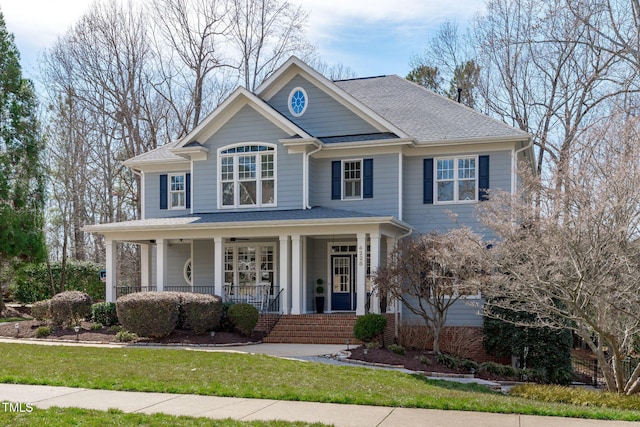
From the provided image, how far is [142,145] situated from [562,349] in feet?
79.0

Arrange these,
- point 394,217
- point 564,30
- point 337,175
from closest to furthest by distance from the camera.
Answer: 1. point 394,217
2. point 337,175
3. point 564,30

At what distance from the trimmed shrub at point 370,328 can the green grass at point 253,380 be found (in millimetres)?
3935

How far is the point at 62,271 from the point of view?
30.9 metres

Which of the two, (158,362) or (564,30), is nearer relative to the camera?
(158,362)

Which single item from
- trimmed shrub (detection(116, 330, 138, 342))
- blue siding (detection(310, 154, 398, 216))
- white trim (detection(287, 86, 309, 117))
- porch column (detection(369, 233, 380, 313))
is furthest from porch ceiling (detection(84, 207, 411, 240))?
trimmed shrub (detection(116, 330, 138, 342))

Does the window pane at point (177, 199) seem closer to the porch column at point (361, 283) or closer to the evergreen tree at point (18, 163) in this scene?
the evergreen tree at point (18, 163)

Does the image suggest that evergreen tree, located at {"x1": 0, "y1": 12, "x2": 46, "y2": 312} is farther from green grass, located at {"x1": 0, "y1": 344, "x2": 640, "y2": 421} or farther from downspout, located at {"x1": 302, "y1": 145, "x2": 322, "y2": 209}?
green grass, located at {"x1": 0, "y1": 344, "x2": 640, "y2": 421}

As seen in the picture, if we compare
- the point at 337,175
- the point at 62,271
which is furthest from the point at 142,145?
the point at 337,175

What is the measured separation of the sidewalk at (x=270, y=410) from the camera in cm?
794

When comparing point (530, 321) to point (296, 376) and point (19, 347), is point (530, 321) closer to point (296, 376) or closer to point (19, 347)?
point (296, 376)

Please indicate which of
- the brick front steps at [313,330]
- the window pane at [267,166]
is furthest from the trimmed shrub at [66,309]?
the window pane at [267,166]

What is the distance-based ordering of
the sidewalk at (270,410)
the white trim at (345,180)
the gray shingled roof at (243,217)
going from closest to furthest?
the sidewalk at (270,410) < the gray shingled roof at (243,217) < the white trim at (345,180)

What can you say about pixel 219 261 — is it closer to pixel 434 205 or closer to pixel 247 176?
pixel 247 176

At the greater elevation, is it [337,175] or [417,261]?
[337,175]
